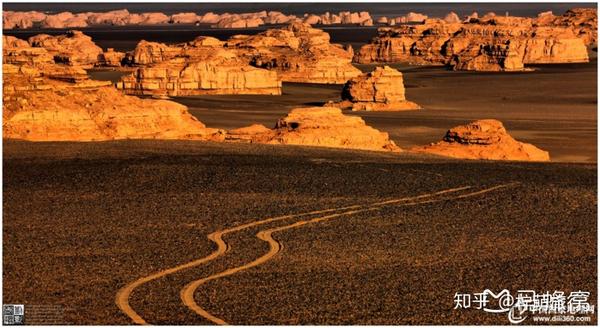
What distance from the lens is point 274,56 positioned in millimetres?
117938

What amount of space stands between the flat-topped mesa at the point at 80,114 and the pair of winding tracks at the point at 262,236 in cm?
1703

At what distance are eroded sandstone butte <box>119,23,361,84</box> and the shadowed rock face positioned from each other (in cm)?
1254

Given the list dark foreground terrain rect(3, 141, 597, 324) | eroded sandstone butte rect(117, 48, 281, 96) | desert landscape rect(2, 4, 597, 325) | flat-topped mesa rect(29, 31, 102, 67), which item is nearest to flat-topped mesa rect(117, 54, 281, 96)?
eroded sandstone butte rect(117, 48, 281, 96)

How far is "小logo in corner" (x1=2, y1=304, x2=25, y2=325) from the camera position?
17.9 metres

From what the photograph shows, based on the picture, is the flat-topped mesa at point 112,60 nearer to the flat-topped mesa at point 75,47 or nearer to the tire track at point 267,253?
the flat-topped mesa at point 75,47

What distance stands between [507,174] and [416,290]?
1424 centimetres

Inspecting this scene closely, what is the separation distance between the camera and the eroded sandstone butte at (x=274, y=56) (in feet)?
357

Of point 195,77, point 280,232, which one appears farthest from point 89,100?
point 195,77

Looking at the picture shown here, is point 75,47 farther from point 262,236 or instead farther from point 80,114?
point 262,236

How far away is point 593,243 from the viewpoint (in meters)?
24.7

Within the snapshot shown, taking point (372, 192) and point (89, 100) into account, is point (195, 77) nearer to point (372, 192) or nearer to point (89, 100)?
point (89, 100)

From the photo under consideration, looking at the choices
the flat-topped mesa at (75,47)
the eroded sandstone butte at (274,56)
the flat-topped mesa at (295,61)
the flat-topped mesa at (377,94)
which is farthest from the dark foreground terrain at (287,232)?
the flat-topped mesa at (75,47)

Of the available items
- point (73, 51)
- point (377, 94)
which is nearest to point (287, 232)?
point (377, 94)

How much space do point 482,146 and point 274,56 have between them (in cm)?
7435
